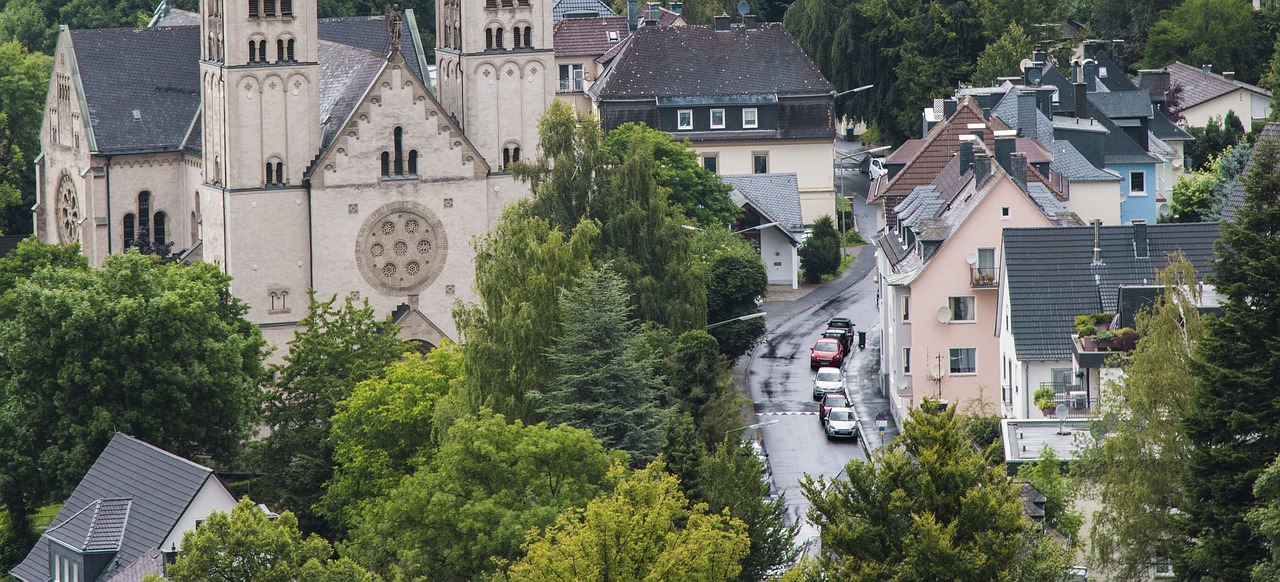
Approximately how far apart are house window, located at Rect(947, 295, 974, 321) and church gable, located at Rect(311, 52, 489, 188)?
1901cm

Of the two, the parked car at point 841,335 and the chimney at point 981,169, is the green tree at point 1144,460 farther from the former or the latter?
the parked car at point 841,335

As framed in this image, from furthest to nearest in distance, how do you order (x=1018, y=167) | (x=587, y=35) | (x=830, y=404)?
(x=587, y=35) < (x=830, y=404) < (x=1018, y=167)

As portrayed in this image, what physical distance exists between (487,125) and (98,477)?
1105 inches

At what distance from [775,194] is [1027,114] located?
20.1 meters

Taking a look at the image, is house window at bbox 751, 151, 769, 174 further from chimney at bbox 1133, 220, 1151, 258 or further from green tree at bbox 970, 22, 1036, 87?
chimney at bbox 1133, 220, 1151, 258

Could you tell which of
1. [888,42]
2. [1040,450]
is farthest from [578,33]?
[1040,450]

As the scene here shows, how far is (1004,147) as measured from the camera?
8600cm

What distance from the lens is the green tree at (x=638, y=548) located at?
55.2 m

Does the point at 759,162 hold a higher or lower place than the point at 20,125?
lower

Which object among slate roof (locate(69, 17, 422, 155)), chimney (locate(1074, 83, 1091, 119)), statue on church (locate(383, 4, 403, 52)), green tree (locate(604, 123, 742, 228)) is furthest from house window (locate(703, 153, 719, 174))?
statue on church (locate(383, 4, 403, 52))

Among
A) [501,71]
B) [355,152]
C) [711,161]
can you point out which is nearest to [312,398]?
[355,152]

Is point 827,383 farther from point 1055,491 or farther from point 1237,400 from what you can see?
point 1237,400

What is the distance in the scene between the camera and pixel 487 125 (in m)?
93.0

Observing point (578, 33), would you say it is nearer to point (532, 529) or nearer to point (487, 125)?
point (487, 125)
